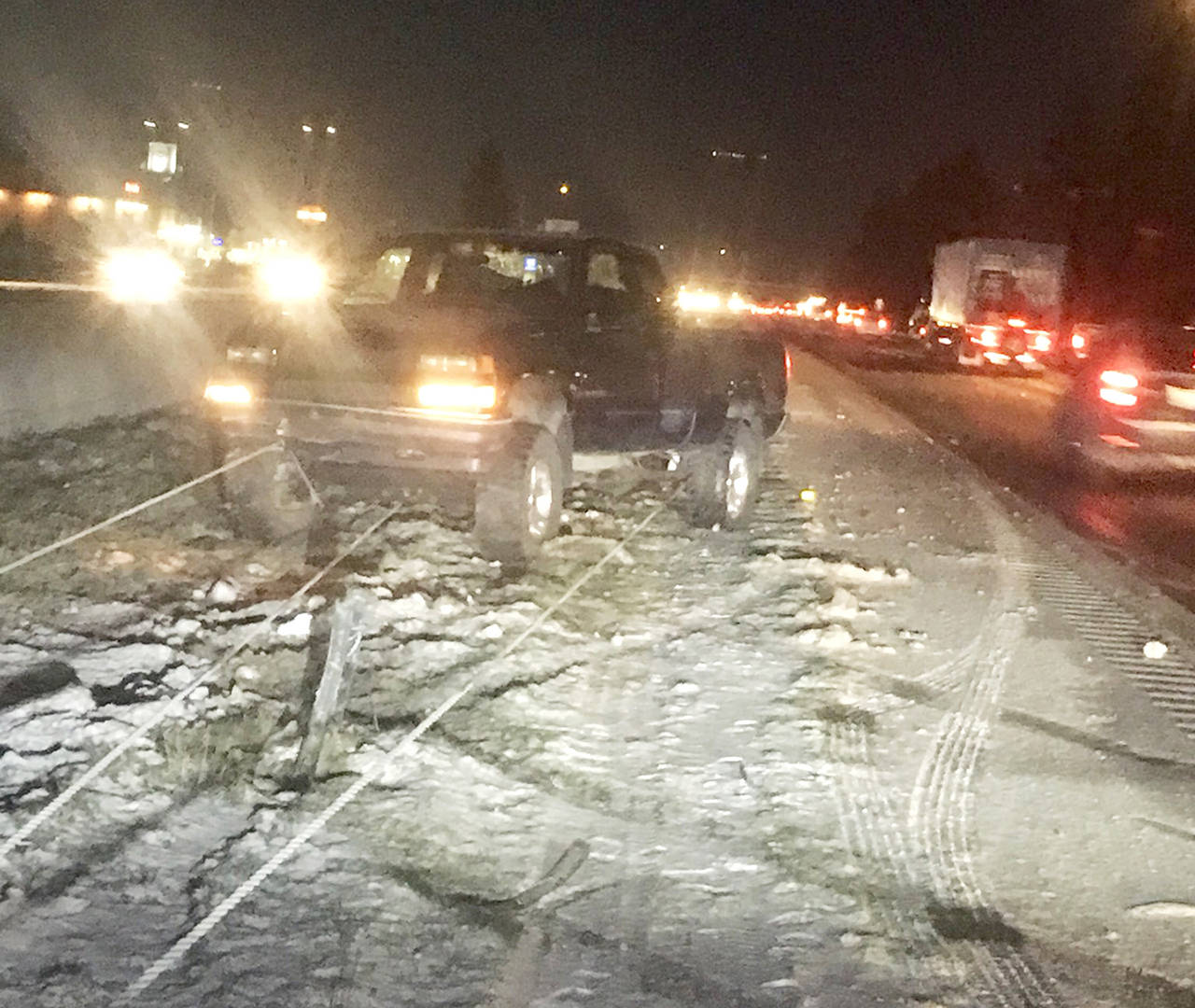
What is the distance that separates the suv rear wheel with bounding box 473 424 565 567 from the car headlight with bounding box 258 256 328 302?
1537 millimetres

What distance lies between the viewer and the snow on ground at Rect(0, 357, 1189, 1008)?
3.75 metres

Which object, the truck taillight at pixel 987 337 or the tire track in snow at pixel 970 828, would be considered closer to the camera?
the tire track in snow at pixel 970 828

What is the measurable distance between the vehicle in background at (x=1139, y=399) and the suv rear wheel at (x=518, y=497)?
→ 7259 mm

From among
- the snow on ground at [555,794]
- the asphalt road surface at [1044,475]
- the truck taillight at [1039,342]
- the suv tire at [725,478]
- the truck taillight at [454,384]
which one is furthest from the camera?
the truck taillight at [1039,342]

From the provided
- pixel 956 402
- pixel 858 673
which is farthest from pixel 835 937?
pixel 956 402

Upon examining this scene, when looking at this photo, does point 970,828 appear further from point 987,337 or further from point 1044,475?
point 987,337

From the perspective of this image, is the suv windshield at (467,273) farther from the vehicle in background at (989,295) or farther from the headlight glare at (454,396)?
the vehicle in background at (989,295)

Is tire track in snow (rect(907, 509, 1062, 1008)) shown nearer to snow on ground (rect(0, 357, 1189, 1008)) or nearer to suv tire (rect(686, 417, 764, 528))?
snow on ground (rect(0, 357, 1189, 1008))

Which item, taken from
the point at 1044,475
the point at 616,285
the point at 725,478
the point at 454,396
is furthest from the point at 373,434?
the point at 1044,475

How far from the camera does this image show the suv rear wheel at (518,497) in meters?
7.25

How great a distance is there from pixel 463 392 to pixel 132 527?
110 inches

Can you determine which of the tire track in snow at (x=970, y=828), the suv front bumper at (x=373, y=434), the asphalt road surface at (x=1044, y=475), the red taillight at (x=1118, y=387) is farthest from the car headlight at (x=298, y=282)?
the red taillight at (x=1118, y=387)

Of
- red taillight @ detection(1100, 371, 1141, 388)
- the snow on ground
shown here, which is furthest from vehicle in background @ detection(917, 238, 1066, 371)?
the snow on ground

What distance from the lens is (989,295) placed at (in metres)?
34.9
